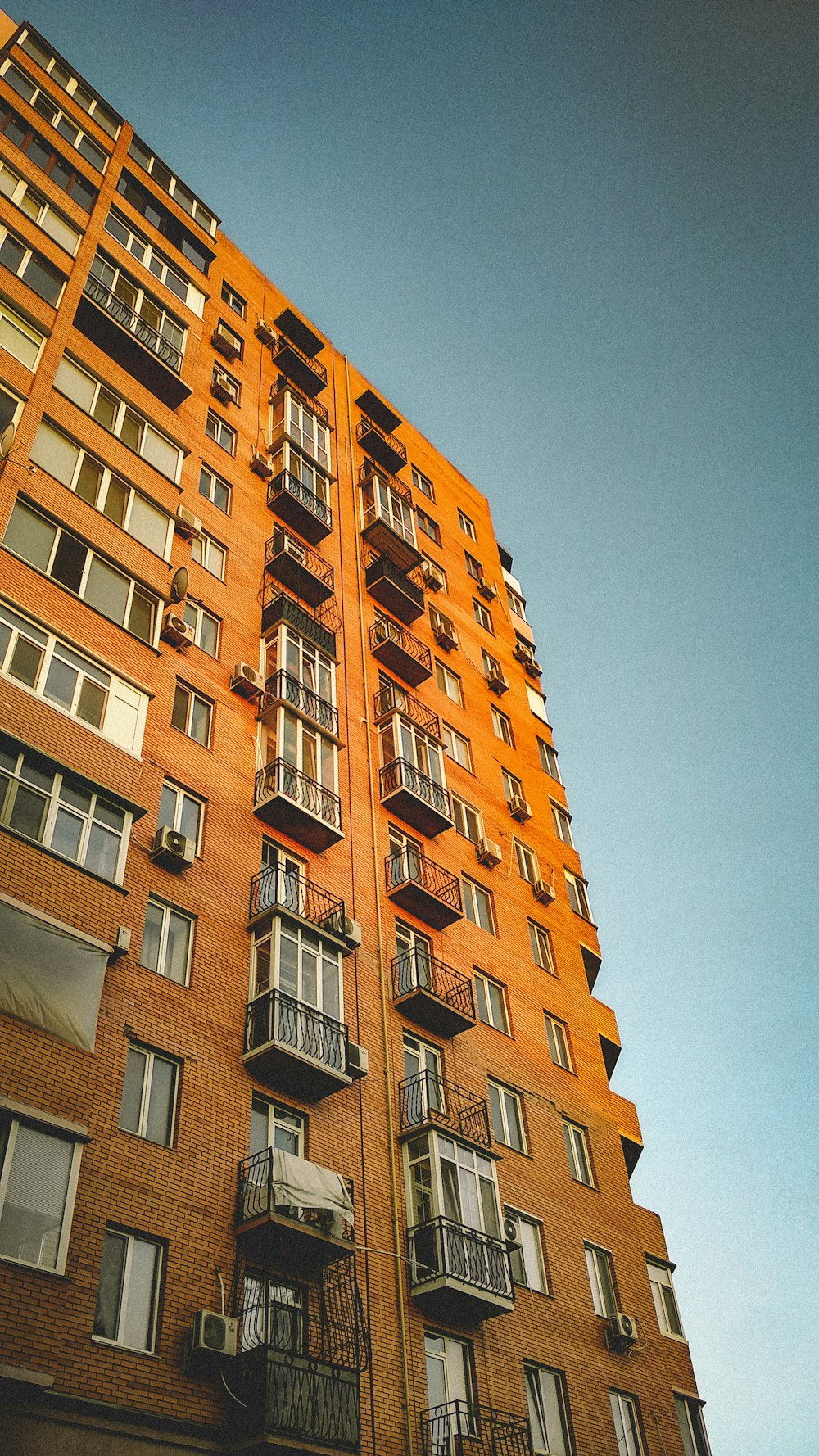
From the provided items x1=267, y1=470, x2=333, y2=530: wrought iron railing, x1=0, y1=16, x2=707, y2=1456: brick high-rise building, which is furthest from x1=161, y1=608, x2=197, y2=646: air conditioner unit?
x1=267, y1=470, x2=333, y2=530: wrought iron railing

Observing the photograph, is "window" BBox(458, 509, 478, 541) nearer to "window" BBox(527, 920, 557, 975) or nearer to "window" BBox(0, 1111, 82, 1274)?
"window" BBox(527, 920, 557, 975)

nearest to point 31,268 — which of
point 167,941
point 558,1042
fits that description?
point 167,941

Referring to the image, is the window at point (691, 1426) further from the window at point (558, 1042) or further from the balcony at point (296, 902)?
the balcony at point (296, 902)

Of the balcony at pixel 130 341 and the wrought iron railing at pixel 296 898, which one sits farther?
the balcony at pixel 130 341

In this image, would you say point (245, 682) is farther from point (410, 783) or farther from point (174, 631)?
point (410, 783)

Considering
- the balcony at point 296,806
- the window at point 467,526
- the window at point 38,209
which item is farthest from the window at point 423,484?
the balcony at point 296,806

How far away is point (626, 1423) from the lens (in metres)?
21.5

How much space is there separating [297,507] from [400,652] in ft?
13.9

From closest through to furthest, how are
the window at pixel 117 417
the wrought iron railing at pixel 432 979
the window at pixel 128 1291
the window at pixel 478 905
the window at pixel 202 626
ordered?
the window at pixel 128 1291 → the window at pixel 117 417 → the wrought iron railing at pixel 432 979 → the window at pixel 202 626 → the window at pixel 478 905

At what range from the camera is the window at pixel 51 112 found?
2747cm

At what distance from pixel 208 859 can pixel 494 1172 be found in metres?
7.33

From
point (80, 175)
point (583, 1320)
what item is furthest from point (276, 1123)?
point (80, 175)

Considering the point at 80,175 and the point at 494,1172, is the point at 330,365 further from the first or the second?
the point at 494,1172

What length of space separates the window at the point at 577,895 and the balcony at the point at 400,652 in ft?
22.7
